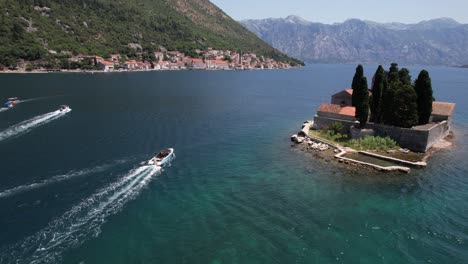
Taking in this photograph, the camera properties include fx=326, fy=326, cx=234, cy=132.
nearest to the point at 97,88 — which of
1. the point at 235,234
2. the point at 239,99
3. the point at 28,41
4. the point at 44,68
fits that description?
the point at 239,99

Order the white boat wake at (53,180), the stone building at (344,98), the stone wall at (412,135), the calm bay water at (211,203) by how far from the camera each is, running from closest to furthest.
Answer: the calm bay water at (211,203), the white boat wake at (53,180), the stone wall at (412,135), the stone building at (344,98)

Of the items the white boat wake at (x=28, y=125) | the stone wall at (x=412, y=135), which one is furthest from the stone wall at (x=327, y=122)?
the white boat wake at (x=28, y=125)

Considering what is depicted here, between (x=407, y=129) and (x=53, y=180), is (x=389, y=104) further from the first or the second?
(x=53, y=180)

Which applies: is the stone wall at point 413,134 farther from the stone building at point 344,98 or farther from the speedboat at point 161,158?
the speedboat at point 161,158

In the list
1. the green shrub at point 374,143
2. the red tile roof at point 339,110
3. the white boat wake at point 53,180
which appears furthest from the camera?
the red tile roof at point 339,110

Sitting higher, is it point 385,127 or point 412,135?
point 385,127

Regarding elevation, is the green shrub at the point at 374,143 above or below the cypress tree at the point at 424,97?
below

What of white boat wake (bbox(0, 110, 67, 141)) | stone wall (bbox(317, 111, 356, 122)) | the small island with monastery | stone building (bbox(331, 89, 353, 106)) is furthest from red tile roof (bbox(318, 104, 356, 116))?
white boat wake (bbox(0, 110, 67, 141))

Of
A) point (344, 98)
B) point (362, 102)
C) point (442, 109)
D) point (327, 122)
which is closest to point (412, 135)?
point (362, 102)
